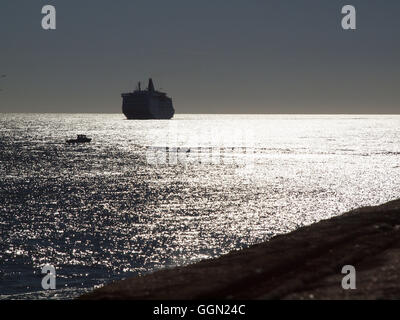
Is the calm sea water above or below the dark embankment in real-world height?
below

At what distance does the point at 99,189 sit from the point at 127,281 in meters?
65.0

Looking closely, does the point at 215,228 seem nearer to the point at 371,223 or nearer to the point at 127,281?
the point at 371,223

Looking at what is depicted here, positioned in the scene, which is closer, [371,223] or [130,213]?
[371,223]

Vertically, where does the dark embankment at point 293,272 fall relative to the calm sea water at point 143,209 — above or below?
above

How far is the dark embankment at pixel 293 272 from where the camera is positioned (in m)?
Result: 6.46

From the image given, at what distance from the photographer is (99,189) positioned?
7144cm

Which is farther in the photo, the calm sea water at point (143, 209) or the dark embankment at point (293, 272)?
the calm sea water at point (143, 209)

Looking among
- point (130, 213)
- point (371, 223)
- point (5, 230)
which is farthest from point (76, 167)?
point (371, 223)

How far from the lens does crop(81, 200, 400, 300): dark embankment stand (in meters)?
6.46

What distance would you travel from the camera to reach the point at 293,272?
7.37 metres

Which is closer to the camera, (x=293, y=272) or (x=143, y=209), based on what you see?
(x=293, y=272)

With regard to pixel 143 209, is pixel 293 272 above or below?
above

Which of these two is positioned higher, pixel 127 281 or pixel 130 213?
pixel 127 281
